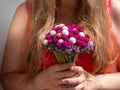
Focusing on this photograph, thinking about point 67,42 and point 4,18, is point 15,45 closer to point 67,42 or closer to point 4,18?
point 4,18

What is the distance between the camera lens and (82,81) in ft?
3.67

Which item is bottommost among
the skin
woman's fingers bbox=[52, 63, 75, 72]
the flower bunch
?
woman's fingers bbox=[52, 63, 75, 72]

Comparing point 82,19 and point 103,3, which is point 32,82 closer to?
point 82,19

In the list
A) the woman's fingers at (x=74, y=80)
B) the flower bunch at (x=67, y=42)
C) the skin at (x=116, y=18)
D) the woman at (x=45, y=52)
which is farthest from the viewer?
the skin at (x=116, y=18)

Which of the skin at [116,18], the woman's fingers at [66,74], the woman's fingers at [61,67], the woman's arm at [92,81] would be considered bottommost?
the woman's arm at [92,81]

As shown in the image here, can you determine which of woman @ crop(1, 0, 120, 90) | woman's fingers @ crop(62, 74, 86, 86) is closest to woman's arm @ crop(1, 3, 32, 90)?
woman @ crop(1, 0, 120, 90)

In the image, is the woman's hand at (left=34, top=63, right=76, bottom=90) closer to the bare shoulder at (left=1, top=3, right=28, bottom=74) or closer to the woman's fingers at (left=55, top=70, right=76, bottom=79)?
the woman's fingers at (left=55, top=70, right=76, bottom=79)

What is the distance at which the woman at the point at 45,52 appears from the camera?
1.17 metres

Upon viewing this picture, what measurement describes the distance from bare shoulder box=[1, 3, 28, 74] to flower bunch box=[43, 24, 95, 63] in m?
0.28

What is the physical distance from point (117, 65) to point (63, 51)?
0.44 metres

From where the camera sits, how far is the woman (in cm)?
117

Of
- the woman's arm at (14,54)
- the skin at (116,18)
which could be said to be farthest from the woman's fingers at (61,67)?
the skin at (116,18)

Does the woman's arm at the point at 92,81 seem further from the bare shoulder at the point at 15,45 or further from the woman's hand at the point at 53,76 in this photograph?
the bare shoulder at the point at 15,45

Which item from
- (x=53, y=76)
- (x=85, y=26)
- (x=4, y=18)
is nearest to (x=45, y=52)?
(x=53, y=76)
